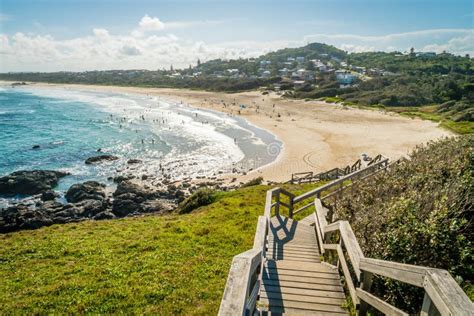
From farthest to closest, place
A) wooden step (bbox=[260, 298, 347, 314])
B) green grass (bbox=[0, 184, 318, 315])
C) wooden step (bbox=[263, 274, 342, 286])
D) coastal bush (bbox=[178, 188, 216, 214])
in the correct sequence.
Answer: coastal bush (bbox=[178, 188, 216, 214]) → green grass (bbox=[0, 184, 318, 315]) → wooden step (bbox=[263, 274, 342, 286]) → wooden step (bbox=[260, 298, 347, 314])

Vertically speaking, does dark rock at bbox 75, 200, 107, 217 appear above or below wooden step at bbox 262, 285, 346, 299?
below

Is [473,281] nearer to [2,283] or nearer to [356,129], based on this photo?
[2,283]

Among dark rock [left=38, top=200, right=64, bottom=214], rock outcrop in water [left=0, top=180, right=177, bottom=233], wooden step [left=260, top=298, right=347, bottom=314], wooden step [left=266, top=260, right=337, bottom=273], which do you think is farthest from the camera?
dark rock [left=38, top=200, right=64, bottom=214]

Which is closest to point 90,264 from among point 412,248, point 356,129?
point 412,248

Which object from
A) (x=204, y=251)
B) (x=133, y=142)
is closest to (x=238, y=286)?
(x=204, y=251)

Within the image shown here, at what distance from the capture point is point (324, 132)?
50.1 metres

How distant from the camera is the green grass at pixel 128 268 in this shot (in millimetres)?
7305

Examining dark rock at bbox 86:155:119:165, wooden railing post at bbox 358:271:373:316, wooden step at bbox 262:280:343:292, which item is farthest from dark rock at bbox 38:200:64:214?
wooden railing post at bbox 358:271:373:316

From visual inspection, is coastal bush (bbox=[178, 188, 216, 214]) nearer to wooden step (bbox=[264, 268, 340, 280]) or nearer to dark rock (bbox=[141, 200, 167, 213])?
dark rock (bbox=[141, 200, 167, 213])

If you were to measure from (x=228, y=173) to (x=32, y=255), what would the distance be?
23591 millimetres

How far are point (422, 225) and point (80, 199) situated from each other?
92.5 ft

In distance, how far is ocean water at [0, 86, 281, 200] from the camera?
36.4 metres

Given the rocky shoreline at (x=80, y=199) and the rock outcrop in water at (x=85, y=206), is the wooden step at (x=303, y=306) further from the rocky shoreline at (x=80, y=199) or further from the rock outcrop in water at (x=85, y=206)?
the rock outcrop in water at (x=85, y=206)

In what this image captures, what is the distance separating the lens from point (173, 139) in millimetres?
49469
